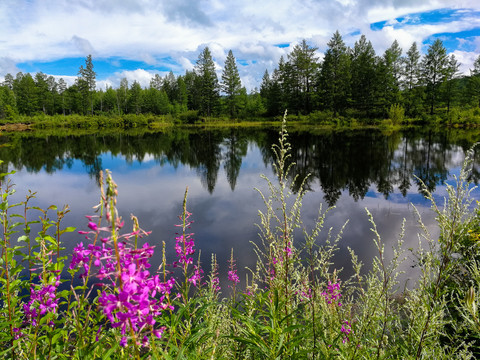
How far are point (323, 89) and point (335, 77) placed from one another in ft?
10.8

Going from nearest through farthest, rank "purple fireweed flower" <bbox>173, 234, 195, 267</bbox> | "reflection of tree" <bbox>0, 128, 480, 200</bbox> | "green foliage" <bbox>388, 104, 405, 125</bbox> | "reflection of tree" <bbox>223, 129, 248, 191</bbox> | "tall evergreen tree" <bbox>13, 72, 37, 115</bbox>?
"purple fireweed flower" <bbox>173, 234, 195, 267</bbox>
"reflection of tree" <bbox>0, 128, 480, 200</bbox>
"reflection of tree" <bbox>223, 129, 248, 191</bbox>
"green foliage" <bbox>388, 104, 405, 125</bbox>
"tall evergreen tree" <bbox>13, 72, 37, 115</bbox>

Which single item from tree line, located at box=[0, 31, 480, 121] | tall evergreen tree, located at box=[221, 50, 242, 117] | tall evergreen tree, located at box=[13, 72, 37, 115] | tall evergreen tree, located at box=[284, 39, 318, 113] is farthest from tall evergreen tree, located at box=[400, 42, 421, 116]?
tall evergreen tree, located at box=[13, 72, 37, 115]

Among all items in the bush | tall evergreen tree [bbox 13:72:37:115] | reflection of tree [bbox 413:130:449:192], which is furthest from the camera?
tall evergreen tree [bbox 13:72:37:115]

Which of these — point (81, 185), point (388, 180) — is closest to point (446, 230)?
point (388, 180)

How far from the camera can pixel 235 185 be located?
17.4 m

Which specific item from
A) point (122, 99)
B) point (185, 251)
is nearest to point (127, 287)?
point (185, 251)

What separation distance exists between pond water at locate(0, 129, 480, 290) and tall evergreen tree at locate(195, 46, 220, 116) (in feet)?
134

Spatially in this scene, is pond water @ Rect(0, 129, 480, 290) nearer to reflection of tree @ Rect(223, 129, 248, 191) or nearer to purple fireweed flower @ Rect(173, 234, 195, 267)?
reflection of tree @ Rect(223, 129, 248, 191)

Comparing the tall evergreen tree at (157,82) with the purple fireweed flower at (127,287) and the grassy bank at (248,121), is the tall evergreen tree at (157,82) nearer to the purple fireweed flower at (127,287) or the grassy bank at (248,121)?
the grassy bank at (248,121)

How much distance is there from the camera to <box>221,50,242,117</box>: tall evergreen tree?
223 ft

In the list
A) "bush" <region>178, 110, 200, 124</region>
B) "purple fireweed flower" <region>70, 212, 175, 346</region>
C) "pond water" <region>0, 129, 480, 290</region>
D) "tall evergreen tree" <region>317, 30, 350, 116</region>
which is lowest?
"pond water" <region>0, 129, 480, 290</region>

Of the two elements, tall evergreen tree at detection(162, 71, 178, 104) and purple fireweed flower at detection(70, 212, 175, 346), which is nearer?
purple fireweed flower at detection(70, 212, 175, 346)

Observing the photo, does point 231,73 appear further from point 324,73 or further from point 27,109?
point 27,109

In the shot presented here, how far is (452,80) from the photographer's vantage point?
173 feet
